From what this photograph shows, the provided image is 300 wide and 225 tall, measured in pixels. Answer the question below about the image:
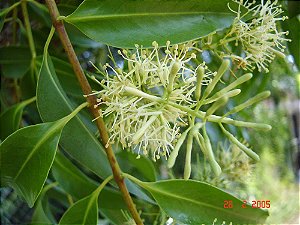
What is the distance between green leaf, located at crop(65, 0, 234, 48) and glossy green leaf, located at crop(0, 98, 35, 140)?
20 cm

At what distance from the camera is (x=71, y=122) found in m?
0.58

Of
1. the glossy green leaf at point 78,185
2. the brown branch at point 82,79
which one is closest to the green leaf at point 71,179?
the glossy green leaf at point 78,185

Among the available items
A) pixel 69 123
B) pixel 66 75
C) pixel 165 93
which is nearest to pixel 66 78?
pixel 66 75

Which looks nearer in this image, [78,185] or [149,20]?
[149,20]

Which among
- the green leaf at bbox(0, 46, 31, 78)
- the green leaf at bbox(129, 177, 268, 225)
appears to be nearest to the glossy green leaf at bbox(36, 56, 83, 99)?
the green leaf at bbox(0, 46, 31, 78)

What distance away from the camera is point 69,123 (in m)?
0.58

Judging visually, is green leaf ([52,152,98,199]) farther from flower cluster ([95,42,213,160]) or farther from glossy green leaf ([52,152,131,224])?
flower cluster ([95,42,213,160])

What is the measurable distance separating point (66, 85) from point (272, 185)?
3.18 metres

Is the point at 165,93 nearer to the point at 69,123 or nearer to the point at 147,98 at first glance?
the point at 147,98

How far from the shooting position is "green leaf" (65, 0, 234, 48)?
504 mm

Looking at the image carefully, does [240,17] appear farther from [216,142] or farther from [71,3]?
[216,142]

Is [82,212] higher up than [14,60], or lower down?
lower down

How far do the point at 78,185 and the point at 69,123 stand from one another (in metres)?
0.14

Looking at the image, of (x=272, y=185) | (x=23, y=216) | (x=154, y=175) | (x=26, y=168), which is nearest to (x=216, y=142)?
(x=154, y=175)
